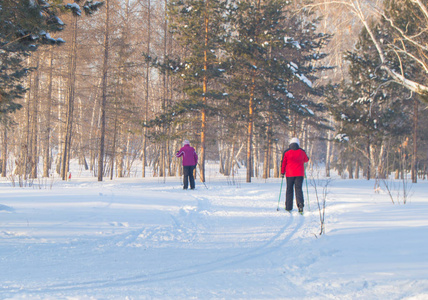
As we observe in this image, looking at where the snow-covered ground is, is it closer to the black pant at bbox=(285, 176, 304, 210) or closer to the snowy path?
the snowy path

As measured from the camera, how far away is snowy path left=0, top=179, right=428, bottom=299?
3715 mm

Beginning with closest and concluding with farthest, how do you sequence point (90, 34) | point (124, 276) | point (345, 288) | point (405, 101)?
point (345, 288), point (124, 276), point (90, 34), point (405, 101)

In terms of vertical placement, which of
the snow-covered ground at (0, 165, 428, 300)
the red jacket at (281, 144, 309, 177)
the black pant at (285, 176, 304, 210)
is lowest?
the snow-covered ground at (0, 165, 428, 300)

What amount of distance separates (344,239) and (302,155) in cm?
382

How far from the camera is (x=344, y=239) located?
5668 mm

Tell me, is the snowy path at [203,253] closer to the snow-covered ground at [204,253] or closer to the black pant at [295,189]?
the snow-covered ground at [204,253]

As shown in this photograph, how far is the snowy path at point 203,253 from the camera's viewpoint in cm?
372

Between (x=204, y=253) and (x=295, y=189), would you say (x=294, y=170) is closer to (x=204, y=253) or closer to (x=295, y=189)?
(x=295, y=189)

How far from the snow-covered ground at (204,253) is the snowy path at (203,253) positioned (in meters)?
0.01

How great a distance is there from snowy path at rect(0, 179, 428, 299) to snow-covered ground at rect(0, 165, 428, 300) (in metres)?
0.01

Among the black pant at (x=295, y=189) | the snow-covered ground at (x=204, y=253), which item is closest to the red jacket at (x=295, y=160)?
the black pant at (x=295, y=189)

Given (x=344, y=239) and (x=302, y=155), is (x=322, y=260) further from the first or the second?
(x=302, y=155)

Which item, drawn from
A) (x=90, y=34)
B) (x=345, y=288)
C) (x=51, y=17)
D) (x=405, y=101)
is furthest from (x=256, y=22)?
(x=345, y=288)

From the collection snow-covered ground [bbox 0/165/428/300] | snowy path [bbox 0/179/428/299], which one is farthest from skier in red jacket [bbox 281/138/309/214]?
snowy path [bbox 0/179/428/299]
